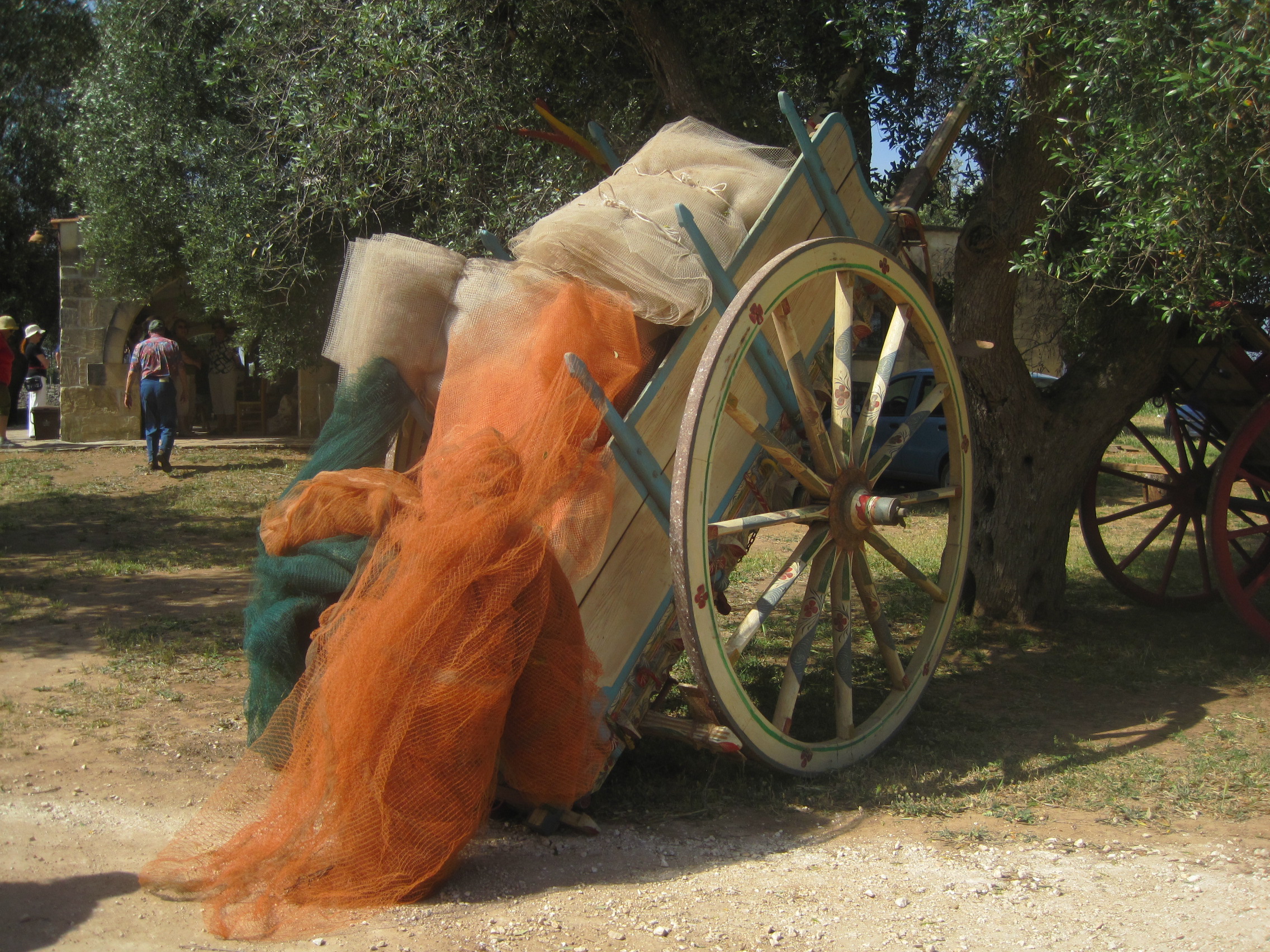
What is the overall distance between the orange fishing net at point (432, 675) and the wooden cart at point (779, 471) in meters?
0.21

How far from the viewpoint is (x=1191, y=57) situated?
389 cm

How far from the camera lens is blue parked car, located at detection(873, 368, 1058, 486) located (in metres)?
12.4

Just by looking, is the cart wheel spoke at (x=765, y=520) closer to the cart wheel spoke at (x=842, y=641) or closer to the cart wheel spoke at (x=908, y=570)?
the cart wheel spoke at (x=842, y=641)

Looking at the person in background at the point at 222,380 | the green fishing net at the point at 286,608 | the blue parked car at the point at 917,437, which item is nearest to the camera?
the green fishing net at the point at 286,608

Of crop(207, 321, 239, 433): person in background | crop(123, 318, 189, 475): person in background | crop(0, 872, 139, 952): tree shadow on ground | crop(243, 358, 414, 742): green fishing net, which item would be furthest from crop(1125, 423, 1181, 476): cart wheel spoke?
crop(207, 321, 239, 433): person in background

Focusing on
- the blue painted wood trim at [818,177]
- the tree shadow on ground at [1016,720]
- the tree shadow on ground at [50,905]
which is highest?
the blue painted wood trim at [818,177]

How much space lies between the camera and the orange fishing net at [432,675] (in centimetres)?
268

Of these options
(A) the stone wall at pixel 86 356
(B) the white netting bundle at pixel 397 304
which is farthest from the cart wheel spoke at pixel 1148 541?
(A) the stone wall at pixel 86 356

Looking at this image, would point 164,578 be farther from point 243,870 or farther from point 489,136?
point 243,870

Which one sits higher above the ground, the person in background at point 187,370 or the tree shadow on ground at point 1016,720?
the person in background at point 187,370

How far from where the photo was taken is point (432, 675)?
2.71 meters

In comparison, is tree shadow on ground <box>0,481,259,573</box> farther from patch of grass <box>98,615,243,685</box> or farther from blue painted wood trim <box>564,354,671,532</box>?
blue painted wood trim <box>564,354,671,532</box>

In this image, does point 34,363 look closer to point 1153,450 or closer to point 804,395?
point 804,395

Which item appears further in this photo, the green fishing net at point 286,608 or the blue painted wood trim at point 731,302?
the blue painted wood trim at point 731,302
